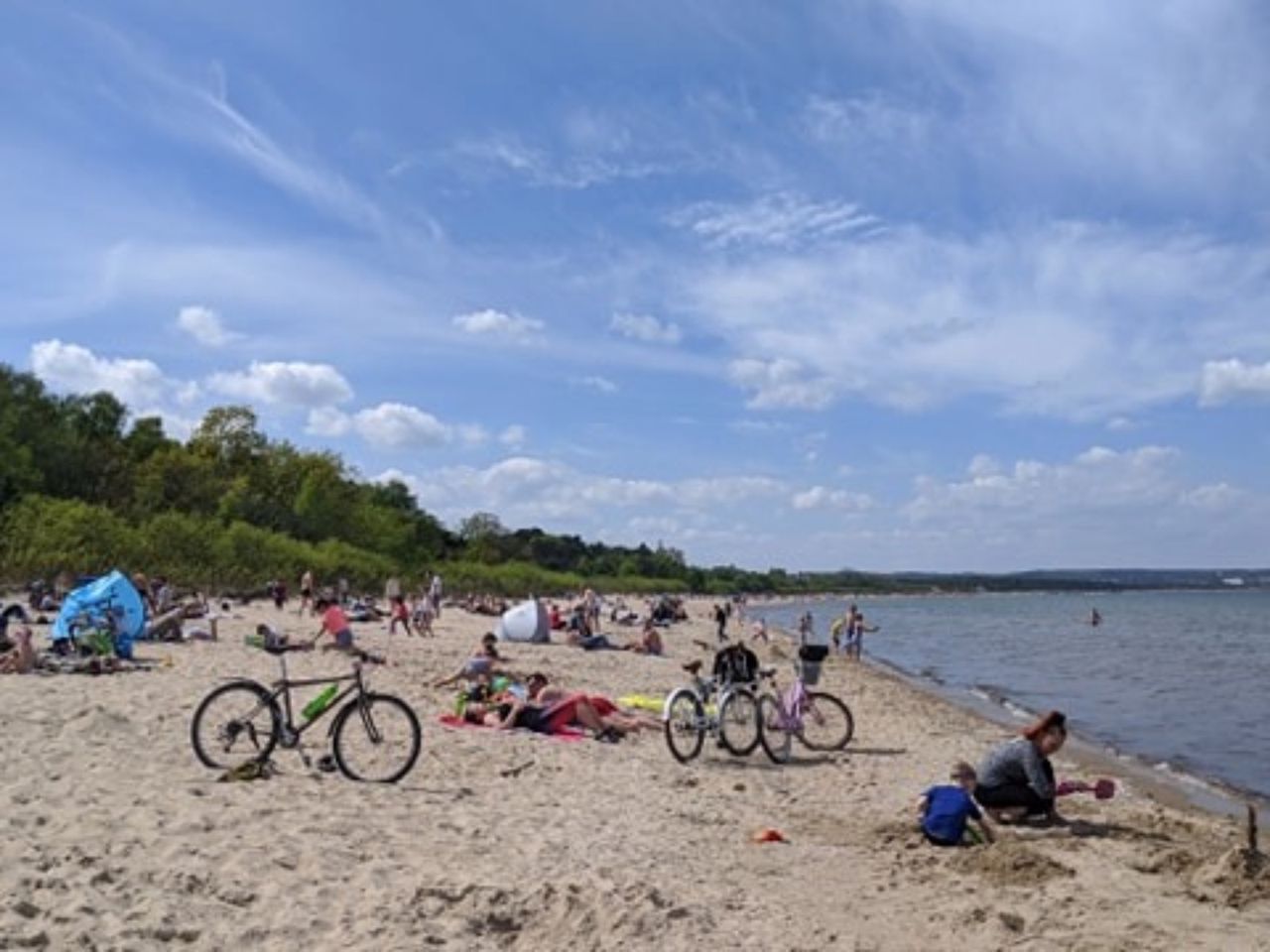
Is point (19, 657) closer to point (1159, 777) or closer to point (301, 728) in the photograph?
point (301, 728)

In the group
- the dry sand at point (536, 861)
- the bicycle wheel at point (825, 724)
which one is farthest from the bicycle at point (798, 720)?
the dry sand at point (536, 861)

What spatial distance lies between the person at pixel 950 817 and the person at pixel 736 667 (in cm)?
393

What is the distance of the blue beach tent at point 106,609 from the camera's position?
17000 millimetres

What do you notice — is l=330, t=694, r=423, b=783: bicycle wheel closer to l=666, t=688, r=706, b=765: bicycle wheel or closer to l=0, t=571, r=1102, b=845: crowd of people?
l=0, t=571, r=1102, b=845: crowd of people

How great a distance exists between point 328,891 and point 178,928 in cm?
96

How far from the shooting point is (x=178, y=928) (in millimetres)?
5684

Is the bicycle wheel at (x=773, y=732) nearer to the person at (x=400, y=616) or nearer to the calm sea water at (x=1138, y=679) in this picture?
the calm sea water at (x=1138, y=679)

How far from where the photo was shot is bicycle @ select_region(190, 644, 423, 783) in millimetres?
9383

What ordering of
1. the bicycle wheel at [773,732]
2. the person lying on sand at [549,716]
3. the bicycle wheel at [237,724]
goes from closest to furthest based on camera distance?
the bicycle wheel at [237,724]
the bicycle wheel at [773,732]
the person lying on sand at [549,716]

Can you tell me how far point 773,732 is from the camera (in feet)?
42.9

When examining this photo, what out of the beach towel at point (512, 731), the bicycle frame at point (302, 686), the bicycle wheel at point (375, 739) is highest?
the bicycle frame at point (302, 686)

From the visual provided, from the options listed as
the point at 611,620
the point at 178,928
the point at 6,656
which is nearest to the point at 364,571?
the point at 611,620

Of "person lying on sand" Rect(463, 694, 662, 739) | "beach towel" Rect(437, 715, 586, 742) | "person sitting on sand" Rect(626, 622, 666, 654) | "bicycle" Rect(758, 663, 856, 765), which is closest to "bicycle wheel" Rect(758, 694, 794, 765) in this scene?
"bicycle" Rect(758, 663, 856, 765)

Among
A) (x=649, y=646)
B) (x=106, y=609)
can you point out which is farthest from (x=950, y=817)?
(x=649, y=646)
